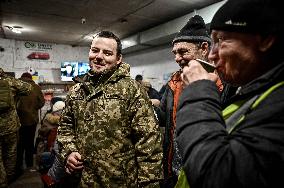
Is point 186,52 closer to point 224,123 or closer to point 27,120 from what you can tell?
point 224,123

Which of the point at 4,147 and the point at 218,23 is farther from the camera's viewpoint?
the point at 4,147

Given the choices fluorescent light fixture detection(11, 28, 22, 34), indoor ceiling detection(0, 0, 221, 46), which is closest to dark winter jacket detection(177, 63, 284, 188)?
indoor ceiling detection(0, 0, 221, 46)

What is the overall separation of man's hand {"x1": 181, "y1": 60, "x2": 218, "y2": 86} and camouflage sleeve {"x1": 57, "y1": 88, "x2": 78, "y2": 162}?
4.77ft

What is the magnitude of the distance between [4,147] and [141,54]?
6233 mm

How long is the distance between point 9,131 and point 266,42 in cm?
472

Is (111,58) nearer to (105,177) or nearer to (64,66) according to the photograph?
(105,177)

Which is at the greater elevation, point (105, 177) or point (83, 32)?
point (83, 32)

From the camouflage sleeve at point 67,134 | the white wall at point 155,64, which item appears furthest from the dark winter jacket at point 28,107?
the camouflage sleeve at point 67,134

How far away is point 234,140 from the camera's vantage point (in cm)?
77

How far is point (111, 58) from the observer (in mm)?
2254

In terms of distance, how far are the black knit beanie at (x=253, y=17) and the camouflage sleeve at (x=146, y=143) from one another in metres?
1.24

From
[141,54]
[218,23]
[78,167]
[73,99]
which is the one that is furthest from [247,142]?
[141,54]

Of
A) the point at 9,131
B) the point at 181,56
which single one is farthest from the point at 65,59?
the point at 181,56

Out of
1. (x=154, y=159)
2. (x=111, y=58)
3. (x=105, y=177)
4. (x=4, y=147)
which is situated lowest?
(x=4, y=147)
